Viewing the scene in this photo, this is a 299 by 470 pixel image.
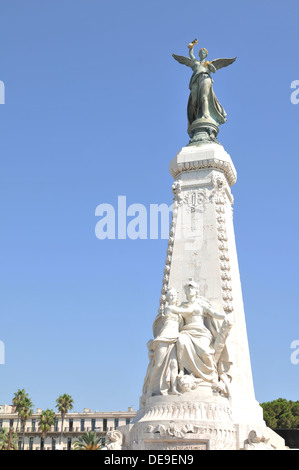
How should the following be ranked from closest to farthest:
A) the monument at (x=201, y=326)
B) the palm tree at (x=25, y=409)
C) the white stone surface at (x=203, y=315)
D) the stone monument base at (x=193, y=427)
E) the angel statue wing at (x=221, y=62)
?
1. the stone monument base at (x=193, y=427)
2. the white stone surface at (x=203, y=315)
3. the monument at (x=201, y=326)
4. the angel statue wing at (x=221, y=62)
5. the palm tree at (x=25, y=409)

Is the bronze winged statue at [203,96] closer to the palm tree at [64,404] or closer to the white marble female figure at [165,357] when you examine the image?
the white marble female figure at [165,357]

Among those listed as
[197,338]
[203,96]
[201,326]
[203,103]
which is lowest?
[197,338]

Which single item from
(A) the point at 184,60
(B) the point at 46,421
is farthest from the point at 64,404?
(A) the point at 184,60

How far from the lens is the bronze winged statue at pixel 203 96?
69.1 feet

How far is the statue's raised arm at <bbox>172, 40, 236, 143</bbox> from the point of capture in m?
20.8

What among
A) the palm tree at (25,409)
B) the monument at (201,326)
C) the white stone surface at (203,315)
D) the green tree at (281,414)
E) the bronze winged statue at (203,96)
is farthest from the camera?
the palm tree at (25,409)

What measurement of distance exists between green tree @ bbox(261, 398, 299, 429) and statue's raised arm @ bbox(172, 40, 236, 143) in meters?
28.5

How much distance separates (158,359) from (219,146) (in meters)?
8.23

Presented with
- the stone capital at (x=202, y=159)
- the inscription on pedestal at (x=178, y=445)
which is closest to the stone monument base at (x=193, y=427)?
the inscription on pedestal at (x=178, y=445)

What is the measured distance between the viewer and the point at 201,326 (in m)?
15.9

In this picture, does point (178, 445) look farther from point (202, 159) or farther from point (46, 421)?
point (46, 421)

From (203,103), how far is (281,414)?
30766mm

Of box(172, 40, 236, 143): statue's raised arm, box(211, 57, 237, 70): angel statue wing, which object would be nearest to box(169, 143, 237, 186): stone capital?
box(172, 40, 236, 143): statue's raised arm
